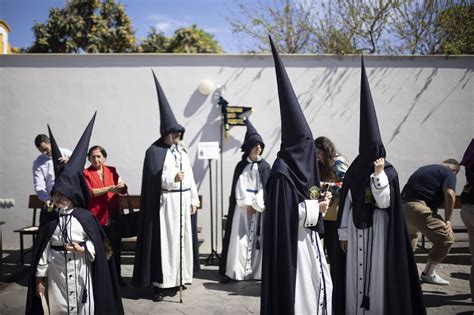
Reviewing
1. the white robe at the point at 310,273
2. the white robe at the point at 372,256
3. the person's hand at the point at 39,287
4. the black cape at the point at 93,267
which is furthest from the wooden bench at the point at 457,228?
the person's hand at the point at 39,287

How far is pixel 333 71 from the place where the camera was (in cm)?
932

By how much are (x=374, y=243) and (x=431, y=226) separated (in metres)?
2.25

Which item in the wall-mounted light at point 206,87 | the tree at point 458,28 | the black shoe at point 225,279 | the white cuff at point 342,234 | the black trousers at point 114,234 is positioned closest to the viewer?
the white cuff at point 342,234

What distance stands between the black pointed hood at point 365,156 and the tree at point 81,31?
16924 mm

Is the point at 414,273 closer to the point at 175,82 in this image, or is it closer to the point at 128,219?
the point at 128,219

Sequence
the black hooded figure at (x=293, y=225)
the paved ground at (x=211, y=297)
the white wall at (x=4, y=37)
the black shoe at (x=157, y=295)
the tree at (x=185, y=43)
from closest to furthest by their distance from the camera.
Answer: the black hooded figure at (x=293, y=225) < the paved ground at (x=211, y=297) < the black shoe at (x=157, y=295) < the white wall at (x=4, y=37) < the tree at (x=185, y=43)

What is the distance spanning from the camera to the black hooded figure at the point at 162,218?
6336mm

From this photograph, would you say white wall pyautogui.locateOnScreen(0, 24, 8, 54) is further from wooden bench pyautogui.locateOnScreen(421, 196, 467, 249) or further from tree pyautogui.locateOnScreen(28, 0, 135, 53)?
wooden bench pyautogui.locateOnScreen(421, 196, 467, 249)

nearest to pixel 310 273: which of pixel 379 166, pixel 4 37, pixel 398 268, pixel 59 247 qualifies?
pixel 398 268

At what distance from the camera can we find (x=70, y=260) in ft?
15.1

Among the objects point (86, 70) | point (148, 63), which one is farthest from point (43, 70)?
point (148, 63)

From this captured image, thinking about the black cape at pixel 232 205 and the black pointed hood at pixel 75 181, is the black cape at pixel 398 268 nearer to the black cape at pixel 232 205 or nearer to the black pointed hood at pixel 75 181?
the black cape at pixel 232 205

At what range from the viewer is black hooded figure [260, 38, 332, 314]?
4168 mm

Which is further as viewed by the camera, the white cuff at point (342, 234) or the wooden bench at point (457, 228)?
the wooden bench at point (457, 228)
